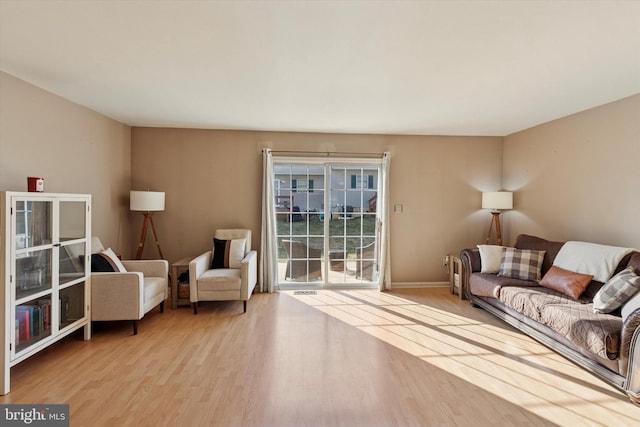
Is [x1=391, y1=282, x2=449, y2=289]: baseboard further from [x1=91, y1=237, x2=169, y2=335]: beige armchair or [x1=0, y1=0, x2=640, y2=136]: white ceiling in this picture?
[x1=91, y1=237, x2=169, y2=335]: beige armchair

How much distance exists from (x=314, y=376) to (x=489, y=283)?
2459mm

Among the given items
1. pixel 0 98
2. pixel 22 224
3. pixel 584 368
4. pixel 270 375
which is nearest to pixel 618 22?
pixel 584 368

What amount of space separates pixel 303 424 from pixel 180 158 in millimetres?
4059

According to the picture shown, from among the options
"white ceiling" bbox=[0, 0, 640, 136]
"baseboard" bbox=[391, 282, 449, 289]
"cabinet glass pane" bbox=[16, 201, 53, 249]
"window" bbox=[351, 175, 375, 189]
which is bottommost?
"baseboard" bbox=[391, 282, 449, 289]

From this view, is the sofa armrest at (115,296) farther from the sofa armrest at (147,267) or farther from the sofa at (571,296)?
the sofa at (571,296)

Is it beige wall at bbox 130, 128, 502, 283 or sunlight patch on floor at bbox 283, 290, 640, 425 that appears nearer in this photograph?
sunlight patch on floor at bbox 283, 290, 640, 425

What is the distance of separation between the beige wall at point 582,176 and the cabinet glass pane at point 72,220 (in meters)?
5.43

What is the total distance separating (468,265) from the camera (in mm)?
4371

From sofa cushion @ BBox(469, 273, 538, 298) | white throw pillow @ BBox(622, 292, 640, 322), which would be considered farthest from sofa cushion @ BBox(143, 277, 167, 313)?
white throw pillow @ BBox(622, 292, 640, 322)

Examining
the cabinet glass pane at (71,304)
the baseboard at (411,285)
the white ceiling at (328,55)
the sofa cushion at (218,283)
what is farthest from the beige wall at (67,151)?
the baseboard at (411,285)

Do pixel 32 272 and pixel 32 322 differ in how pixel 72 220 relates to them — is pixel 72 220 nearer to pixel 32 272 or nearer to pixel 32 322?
pixel 32 272

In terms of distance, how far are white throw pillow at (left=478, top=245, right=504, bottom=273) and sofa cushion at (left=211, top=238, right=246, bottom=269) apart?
3.23 metres

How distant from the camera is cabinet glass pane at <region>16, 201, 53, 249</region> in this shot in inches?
96.9

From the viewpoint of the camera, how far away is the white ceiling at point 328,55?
1841mm
